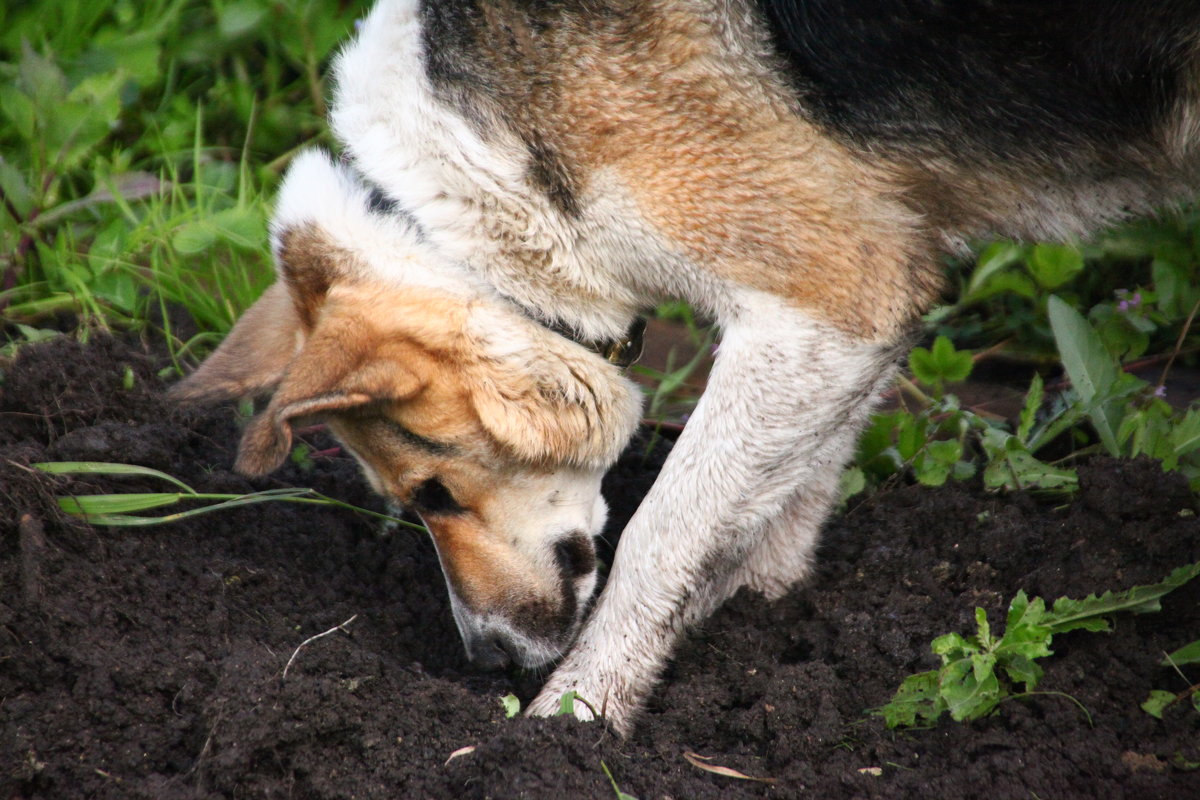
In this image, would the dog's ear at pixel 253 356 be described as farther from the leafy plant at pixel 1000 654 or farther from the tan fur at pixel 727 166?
the leafy plant at pixel 1000 654

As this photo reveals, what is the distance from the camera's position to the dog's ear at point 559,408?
2.82 metres

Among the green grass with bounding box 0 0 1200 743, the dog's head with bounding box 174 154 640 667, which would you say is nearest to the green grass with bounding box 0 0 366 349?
the green grass with bounding box 0 0 1200 743

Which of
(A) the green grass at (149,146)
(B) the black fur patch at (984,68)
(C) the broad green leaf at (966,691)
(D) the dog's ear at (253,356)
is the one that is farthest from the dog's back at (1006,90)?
(A) the green grass at (149,146)

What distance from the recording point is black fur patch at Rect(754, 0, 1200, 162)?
92.4 inches

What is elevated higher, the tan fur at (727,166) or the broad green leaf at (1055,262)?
the tan fur at (727,166)

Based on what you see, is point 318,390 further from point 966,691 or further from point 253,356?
point 966,691

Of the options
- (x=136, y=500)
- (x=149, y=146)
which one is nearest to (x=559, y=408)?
(x=136, y=500)

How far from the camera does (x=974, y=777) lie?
2.26 m

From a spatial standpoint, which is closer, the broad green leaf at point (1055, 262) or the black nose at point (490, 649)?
the black nose at point (490, 649)

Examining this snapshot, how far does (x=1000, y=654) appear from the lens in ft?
7.89

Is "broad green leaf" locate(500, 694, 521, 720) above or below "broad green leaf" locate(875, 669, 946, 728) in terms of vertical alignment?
below

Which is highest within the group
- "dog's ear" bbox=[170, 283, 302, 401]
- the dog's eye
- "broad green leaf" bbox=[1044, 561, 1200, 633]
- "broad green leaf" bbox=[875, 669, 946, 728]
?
"broad green leaf" bbox=[1044, 561, 1200, 633]

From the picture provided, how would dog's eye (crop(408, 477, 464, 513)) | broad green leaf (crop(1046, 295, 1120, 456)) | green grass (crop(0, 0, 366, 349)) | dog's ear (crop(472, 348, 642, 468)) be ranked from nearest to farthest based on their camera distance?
dog's ear (crop(472, 348, 642, 468)) → dog's eye (crop(408, 477, 464, 513)) → broad green leaf (crop(1046, 295, 1120, 456)) → green grass (crop(0, 0, 366, 349))

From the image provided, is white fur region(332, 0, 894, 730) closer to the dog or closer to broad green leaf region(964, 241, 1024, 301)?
the dog
